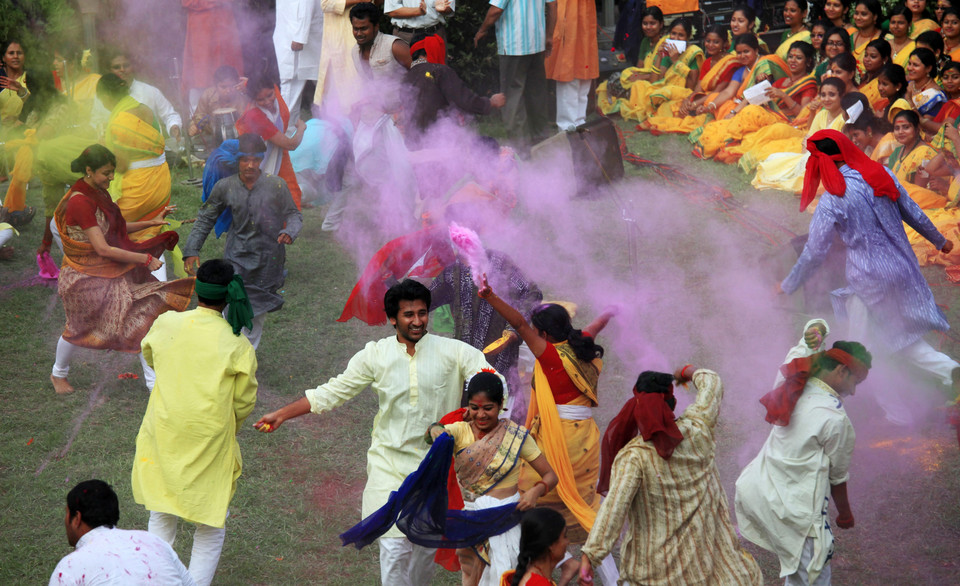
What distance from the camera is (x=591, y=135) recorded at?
28.3ft

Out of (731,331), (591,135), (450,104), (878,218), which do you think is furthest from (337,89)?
(878,218)

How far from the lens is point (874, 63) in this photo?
8.62 m

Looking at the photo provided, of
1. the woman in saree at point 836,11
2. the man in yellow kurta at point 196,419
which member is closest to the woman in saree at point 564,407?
the man in yellow kurta at point 196,419

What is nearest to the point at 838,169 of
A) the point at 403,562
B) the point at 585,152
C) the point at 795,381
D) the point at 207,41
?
the point at 795,381

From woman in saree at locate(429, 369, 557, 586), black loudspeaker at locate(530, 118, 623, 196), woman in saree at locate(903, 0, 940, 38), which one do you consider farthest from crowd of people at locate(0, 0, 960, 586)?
black loudspeaker at locate(530, 118, 623, 196)

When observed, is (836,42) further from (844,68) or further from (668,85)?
(668,85)

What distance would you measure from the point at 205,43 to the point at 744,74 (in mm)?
5494

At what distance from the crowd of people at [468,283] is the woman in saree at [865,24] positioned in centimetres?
2

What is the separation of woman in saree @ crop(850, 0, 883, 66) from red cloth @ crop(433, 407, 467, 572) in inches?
286

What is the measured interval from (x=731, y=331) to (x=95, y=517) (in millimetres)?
4470

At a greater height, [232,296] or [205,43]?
[232,296]

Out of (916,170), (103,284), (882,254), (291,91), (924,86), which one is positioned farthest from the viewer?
(291,91)

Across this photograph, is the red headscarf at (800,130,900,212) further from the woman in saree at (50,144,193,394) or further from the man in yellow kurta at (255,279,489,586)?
the woman in saree at (50,144,193,394)

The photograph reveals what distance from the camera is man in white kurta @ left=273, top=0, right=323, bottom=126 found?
938 centimetres
